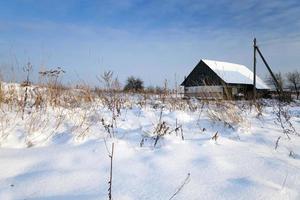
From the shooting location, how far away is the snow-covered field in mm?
1998

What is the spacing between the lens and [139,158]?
263cm

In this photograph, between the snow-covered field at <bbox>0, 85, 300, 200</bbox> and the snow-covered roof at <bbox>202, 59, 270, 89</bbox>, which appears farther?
the snow-covered roof at <bbox>202, 59, 270, 89</bbox>

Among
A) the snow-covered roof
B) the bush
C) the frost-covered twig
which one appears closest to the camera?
the frost-covered twig

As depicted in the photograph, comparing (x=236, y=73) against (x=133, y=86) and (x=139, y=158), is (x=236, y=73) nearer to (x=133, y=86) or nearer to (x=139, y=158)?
(x=133, y=86)

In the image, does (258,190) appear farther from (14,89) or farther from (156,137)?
(14,89)

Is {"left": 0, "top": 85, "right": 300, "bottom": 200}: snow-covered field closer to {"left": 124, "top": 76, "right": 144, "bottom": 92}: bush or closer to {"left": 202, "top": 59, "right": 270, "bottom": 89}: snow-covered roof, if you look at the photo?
{"left": 124, "top": 76, "right": 144, "bottom": 92}: bush

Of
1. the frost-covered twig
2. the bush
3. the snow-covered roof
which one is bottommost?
the frost-covered twig

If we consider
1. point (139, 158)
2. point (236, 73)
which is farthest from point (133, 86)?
point (236, 73)

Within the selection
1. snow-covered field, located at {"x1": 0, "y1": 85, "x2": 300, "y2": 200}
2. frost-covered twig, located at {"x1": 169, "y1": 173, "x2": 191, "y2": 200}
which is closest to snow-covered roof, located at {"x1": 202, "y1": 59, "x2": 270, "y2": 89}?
snow-covered field, located at {"x1": 0, "y1": 85, "x2": 300, "y2": 200}

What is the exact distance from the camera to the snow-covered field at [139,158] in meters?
2.00

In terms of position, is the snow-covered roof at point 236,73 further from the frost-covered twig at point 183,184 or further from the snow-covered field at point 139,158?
the frost-covered twig at point 183,184

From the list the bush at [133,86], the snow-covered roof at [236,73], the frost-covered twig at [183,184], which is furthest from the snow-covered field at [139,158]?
the snow-covered roof at [236,73]

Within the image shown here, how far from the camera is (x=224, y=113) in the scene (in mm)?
4477

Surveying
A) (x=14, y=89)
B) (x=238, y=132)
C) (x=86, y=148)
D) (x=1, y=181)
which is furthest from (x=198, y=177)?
(x=14, y=89)
